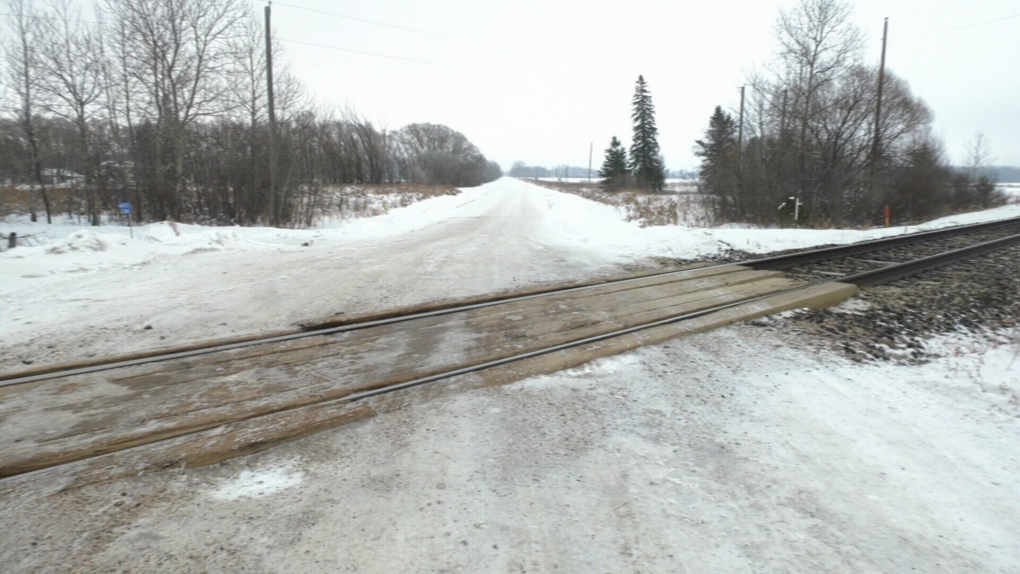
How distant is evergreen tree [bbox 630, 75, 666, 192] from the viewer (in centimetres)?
6041

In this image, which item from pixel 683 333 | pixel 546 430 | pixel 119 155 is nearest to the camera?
pixel 546 430

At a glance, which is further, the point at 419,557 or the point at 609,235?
the point at 609,235

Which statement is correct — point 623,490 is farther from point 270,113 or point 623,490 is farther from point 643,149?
point 643,149

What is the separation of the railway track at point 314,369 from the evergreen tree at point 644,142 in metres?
55.2

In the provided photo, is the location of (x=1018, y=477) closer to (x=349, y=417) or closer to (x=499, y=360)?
(x=499, y=360)

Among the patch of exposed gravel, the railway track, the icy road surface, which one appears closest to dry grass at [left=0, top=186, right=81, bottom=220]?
the icy road surface

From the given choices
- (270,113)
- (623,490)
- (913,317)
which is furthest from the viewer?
(270,113)

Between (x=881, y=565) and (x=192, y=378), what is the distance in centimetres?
474

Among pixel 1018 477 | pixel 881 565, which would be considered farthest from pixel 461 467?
pixel 1018 477

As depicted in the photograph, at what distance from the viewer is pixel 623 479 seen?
9.66 ft

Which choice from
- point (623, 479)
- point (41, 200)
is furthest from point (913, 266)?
point (41, 200)

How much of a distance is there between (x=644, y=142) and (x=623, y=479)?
6223 cm

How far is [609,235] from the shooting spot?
47.6 feet

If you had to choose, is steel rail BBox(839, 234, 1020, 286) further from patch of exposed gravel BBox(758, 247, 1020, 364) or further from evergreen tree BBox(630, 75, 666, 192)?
evergreen tree BBox(630, 75, 666, 192)
